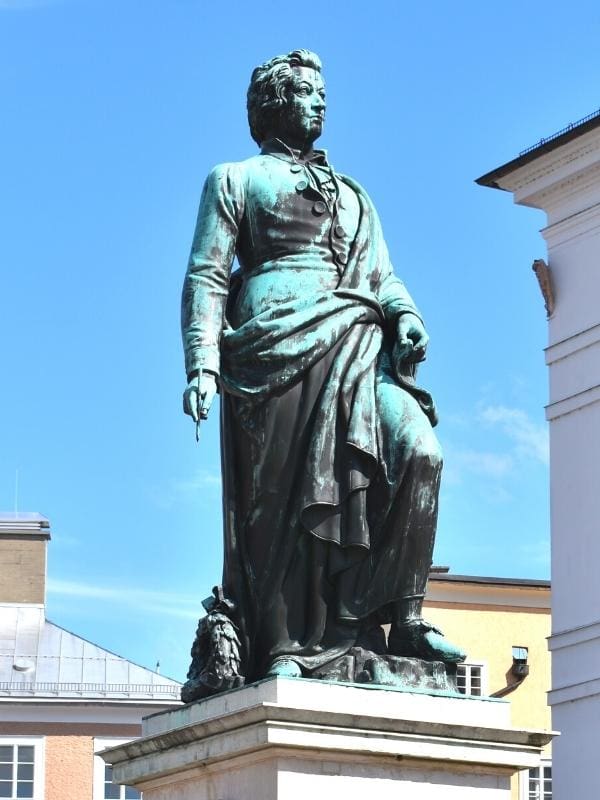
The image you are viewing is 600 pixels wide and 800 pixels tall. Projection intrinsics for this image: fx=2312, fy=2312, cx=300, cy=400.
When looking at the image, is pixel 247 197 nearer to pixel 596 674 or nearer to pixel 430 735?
pixel 430 735

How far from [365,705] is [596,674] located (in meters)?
29.3

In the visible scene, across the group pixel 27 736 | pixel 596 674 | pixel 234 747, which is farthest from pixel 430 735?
pixel 27 736

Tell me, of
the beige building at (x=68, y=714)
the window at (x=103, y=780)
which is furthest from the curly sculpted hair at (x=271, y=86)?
the window at (x=103, y=780)

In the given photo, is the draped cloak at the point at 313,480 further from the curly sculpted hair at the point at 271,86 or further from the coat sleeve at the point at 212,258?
the curly sculpted hair at the point at 271,86

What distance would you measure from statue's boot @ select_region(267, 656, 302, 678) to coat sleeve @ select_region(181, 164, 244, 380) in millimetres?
1365

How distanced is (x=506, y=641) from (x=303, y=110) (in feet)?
110

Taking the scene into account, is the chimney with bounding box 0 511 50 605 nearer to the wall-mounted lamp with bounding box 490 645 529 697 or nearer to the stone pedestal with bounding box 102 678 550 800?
the wall-mounted lamp with bounding box 490 645 529 697

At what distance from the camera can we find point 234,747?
30.6 feet

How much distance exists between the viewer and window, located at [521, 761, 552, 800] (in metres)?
42.0

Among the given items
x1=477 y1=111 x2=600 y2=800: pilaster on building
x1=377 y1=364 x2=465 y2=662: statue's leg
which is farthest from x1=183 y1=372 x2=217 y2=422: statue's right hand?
x1=477 y1=111 x2=600 y2=800: pilaster on building

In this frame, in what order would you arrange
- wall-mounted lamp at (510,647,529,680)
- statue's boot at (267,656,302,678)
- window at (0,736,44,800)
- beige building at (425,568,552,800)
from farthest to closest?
window at (0,736,44,800) < wall-mounted lamp at (510,647,529,680) < beige building at (425,568,552,800) < statue's boot at (267,656,302,678)

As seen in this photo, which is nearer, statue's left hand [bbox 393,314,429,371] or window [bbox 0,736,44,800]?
statue's left hand [bbox 393,314,429,371]

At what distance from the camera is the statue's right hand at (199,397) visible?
389 inches

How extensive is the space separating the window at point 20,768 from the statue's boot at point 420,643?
39.7m
